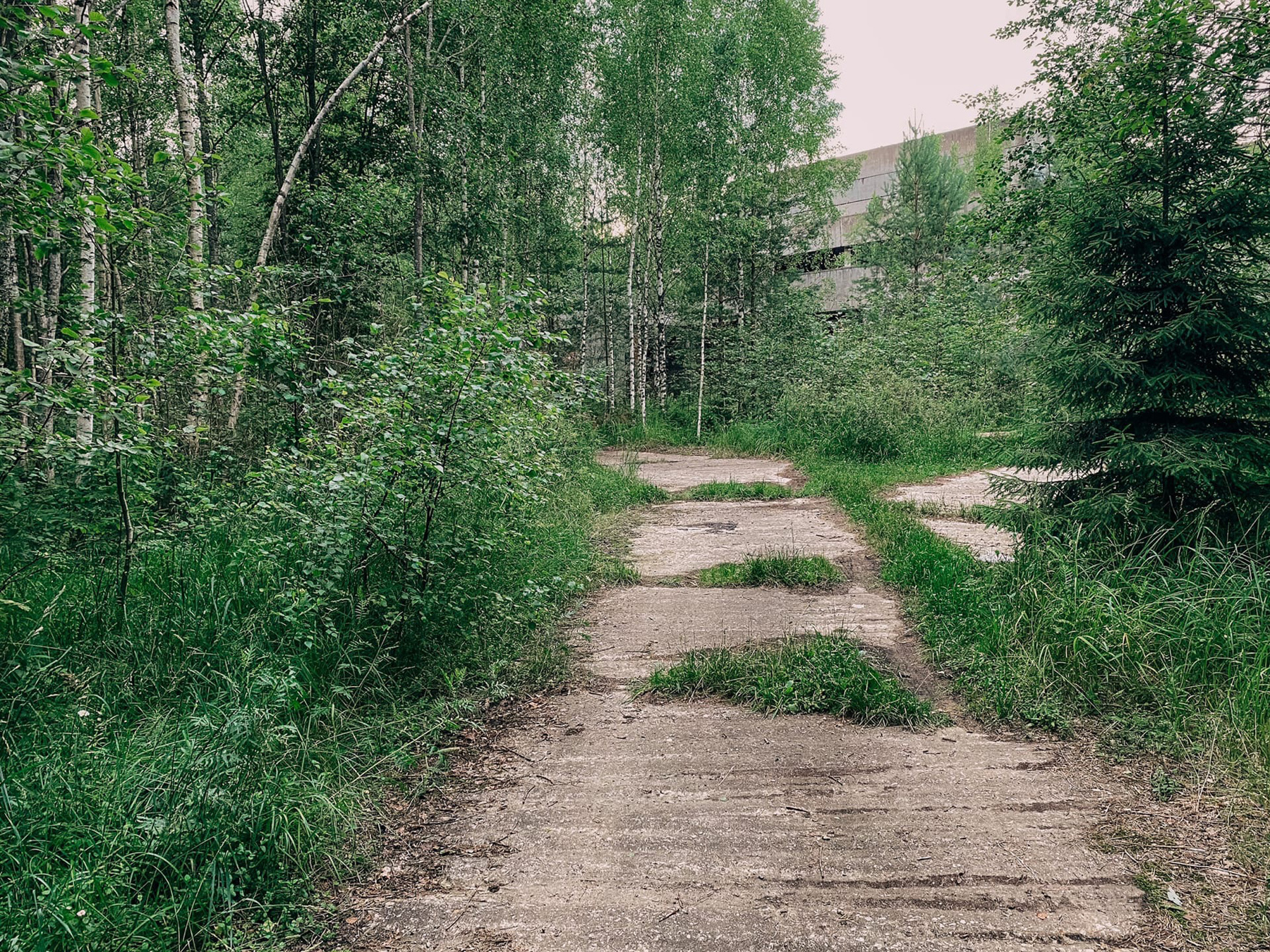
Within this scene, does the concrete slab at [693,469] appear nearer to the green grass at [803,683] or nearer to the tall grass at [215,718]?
the green grass at [803,683]

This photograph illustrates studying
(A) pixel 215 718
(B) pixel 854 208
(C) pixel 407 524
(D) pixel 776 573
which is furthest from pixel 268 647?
(B) pixel 854 208

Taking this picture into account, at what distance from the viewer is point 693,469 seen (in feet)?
49.1

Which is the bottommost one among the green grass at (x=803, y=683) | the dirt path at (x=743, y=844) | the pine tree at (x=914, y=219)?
the dirt path at (x=743, y=844)

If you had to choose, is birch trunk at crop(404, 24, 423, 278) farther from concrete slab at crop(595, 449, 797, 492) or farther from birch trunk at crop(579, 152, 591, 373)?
birch trunk at crop(579, 152, 591, 373)

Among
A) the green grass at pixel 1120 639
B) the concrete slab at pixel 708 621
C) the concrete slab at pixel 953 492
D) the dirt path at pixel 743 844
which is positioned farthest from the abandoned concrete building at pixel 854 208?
the dirt path at pixel 743 844

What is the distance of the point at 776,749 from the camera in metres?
3.57

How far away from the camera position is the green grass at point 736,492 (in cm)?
1089

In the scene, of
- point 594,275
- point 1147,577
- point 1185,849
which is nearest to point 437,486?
point 1185,849

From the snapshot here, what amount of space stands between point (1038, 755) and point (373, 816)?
3.25 m

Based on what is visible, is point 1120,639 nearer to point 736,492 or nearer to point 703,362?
point 736,492

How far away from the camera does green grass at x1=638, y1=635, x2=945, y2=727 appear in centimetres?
387

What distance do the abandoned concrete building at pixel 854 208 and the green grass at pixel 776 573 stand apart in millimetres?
20789

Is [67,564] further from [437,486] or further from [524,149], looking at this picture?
[524,149]

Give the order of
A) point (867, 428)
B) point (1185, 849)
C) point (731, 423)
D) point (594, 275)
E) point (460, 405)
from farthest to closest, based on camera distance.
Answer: point (594, 275)
point (731, 423)
point (867, 428)
point (460, 405)
point (1185, 849)
